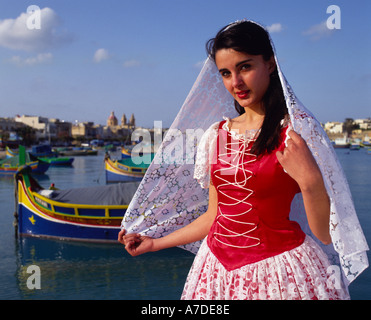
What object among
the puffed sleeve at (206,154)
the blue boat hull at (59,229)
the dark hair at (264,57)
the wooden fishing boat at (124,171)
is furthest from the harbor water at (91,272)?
the wooden fishing boat at (124,171)

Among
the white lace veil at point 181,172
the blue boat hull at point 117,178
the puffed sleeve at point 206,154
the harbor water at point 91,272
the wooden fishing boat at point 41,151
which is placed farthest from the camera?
the wooden fishing boat at point 41,151

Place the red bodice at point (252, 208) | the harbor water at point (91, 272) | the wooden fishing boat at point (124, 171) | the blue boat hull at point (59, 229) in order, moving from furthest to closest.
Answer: the wooden fishing boat at point (124, 171), the blue boat hull at point (59, 229), the harbor water at point (91, 272), the red bodice at point (252, 208)

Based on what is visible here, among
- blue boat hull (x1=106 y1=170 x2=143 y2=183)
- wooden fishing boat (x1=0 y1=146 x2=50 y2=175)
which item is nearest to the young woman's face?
blue boat hull (x1=106 y1=170 x2=143 y2=183)

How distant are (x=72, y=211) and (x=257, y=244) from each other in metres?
9.02

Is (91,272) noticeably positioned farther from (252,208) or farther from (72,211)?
(252,208)

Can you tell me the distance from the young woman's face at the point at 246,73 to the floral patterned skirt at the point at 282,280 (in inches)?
19.8

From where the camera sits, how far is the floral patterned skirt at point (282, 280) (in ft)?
3.72

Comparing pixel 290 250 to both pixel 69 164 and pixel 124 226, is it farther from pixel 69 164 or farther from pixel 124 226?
pixel 69 164

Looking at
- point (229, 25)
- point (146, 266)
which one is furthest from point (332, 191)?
point (146, 266)

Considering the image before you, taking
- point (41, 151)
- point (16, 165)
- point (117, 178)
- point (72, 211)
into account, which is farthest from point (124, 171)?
point (41, 151)

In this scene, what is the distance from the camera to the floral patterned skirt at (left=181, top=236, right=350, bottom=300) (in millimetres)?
1133

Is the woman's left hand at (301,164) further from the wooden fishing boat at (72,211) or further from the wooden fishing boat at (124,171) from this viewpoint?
the wooden fishing boat at (124,171)

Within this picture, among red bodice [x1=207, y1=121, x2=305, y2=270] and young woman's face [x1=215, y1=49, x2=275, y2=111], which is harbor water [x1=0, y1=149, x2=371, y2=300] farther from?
young woman's face [x1=215, y1=49, x2=275, y2=111]

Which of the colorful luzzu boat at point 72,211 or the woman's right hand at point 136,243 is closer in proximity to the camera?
the woman's right hand at point 136,243
